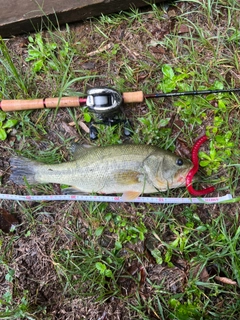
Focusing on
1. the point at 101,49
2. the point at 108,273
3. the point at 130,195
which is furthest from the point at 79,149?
the point at 108,273

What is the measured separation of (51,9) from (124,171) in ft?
6.88

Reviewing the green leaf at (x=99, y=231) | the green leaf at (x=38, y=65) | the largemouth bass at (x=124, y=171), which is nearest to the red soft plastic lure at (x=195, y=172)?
the largemouth bass at (x=124, y=171)

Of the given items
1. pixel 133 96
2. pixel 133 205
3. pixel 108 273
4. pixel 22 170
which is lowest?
pixel 108 273

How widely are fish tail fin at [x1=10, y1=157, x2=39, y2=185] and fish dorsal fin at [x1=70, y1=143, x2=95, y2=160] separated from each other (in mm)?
423

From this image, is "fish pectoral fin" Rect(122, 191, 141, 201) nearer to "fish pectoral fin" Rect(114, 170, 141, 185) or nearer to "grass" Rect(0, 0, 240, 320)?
"fish pectoral fin" Rect(114, 170, 141, 185)

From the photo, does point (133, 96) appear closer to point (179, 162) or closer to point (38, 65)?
point (179, 162)

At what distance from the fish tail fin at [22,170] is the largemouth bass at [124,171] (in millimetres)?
183

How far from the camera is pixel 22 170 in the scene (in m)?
3.94

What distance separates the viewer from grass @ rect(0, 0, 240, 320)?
378 cm

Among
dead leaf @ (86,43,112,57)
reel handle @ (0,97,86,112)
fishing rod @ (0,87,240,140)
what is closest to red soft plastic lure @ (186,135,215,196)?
fishing rod @ (0,87,240,140)

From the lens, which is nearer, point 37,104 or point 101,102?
point 101,102

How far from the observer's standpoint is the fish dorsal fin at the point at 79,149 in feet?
12.7

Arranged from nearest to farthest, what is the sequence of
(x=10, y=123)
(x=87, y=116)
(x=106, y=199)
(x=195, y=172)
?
1. (x=195, y=172)
2. (x=106, y=199)
3. (x=87, y=116)
4. (x=10, y=123)

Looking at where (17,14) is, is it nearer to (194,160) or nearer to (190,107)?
(190,107)
